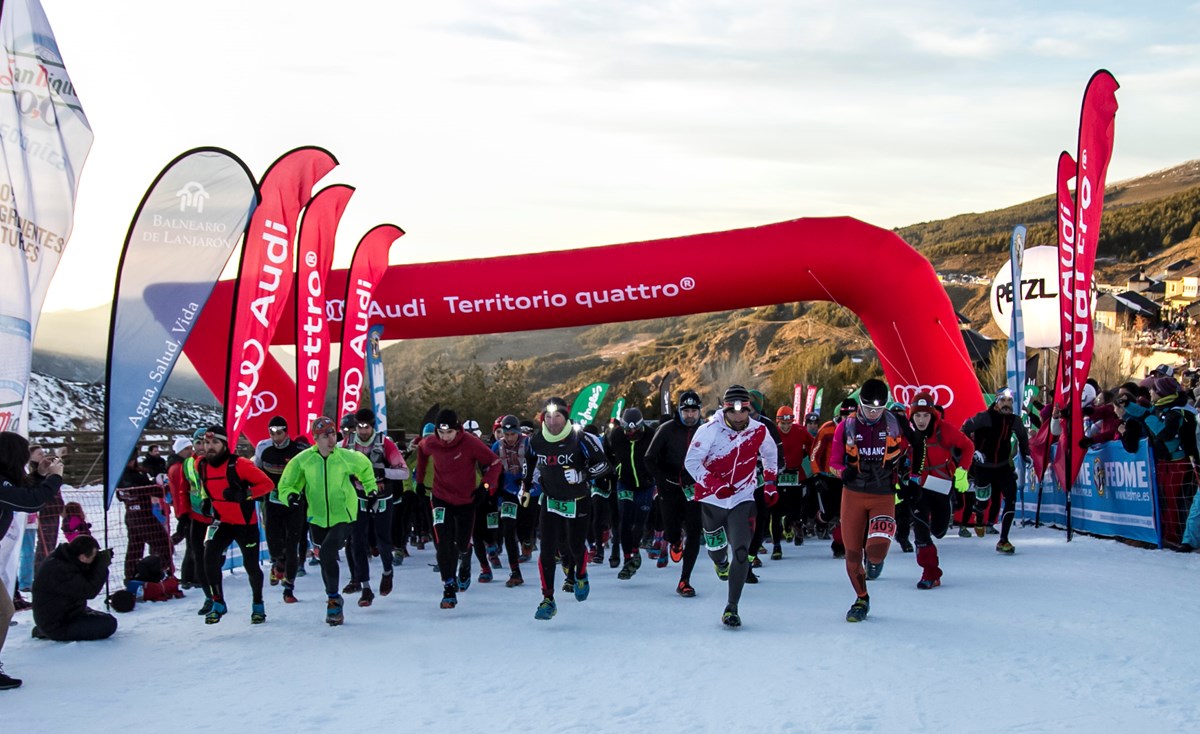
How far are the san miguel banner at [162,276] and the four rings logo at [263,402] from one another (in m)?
4.45

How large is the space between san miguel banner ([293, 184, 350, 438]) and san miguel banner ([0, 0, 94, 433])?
6.19 meters

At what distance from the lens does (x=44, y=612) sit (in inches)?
356

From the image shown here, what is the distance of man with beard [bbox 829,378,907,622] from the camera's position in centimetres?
888

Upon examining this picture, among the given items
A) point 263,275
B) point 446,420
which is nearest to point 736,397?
point 446,420

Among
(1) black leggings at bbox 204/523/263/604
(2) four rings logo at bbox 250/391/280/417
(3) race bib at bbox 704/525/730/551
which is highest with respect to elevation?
(2) four rings logo at bbox 250/391/280/417

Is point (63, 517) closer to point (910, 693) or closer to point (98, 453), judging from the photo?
point (910, 693)

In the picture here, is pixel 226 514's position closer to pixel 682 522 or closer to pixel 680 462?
pixel 680 462

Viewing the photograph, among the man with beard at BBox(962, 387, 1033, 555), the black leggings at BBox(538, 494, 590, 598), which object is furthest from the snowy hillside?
the man with beard at BBox(962, 387, 1033, 555)

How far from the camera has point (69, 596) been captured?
9109mm

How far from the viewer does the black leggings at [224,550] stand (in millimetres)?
9922

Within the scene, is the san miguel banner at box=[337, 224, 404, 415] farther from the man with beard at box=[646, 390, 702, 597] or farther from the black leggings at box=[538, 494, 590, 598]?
the black leggings at box=[538, 494, 590, 598]

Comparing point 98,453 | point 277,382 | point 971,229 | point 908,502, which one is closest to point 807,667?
point 908,502

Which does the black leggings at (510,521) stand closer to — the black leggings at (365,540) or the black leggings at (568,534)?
the black leggings at (365,540)

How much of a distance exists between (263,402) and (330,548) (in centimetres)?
719
